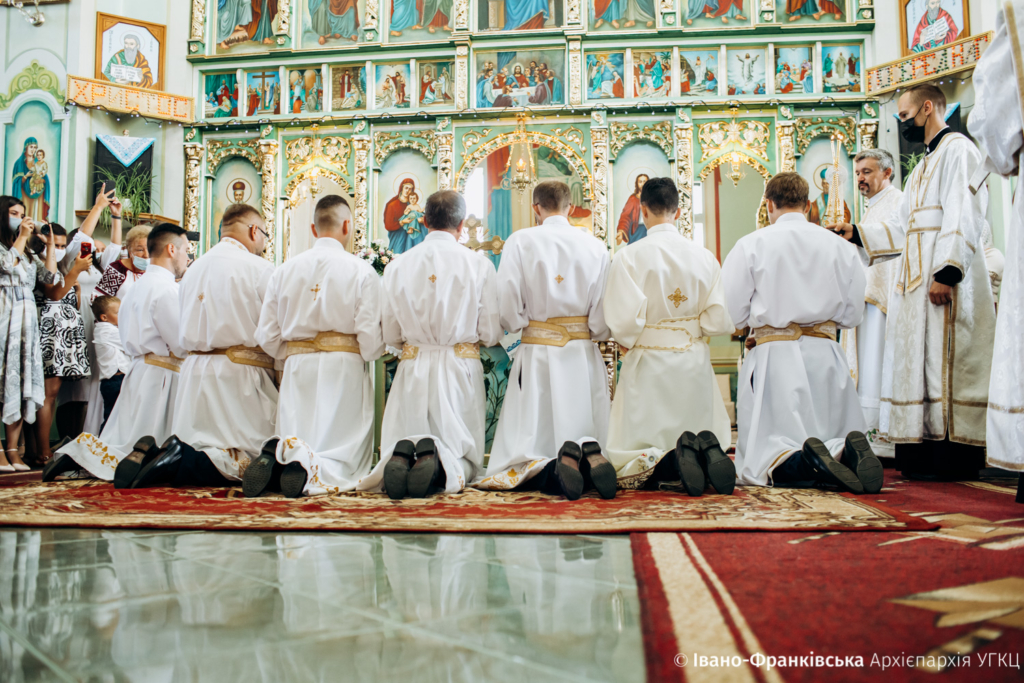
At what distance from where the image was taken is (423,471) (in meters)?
3.76

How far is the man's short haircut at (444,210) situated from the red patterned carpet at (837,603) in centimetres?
262

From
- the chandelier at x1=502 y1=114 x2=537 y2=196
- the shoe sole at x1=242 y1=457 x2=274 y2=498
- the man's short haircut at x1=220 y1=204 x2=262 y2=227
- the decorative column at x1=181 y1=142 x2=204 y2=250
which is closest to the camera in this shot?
the shoe sole at x1=242 y1=457 x2=274 y2=498

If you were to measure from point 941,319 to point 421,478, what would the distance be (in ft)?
9.92

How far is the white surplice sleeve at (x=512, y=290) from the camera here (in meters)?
4.25

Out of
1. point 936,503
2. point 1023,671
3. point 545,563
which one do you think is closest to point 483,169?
point 936,503

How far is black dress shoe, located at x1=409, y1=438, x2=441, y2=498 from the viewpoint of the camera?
12.3ft

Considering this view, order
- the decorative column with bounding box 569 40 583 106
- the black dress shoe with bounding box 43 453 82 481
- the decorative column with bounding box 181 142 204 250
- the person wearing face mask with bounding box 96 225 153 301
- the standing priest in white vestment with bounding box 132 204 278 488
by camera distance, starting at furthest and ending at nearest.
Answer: the decorative column with bounding box 181 142 204 250
the decorative column with bounding box 569 40 583 106
the person wearing face mask with bounding box 96 225 153 301
the standing priest in white vestment with bounding box 132 204 278 488
the black dress shoe with bounding box 43 453 82 481

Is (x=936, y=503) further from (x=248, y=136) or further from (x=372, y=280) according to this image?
(x=248, y=136)

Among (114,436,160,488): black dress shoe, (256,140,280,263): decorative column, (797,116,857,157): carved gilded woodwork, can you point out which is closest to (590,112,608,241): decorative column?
(797,116,857,157): carved gilded woodwork

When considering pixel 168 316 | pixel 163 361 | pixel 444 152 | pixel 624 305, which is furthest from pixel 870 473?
pixel 444 152

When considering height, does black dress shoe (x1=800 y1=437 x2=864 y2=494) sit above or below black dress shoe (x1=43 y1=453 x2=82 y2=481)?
above

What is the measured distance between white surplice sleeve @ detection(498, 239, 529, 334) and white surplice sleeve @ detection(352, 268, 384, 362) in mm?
738

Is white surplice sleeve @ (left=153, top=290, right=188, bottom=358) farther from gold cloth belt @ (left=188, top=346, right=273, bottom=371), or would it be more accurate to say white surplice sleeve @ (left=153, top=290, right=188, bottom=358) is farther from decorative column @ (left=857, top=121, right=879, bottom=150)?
decorative column @ (left=857, top=121, right=879, bottom=150)

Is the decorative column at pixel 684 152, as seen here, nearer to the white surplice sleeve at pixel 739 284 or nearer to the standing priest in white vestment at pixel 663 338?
the white surplice sleeve at pixel 739 284
